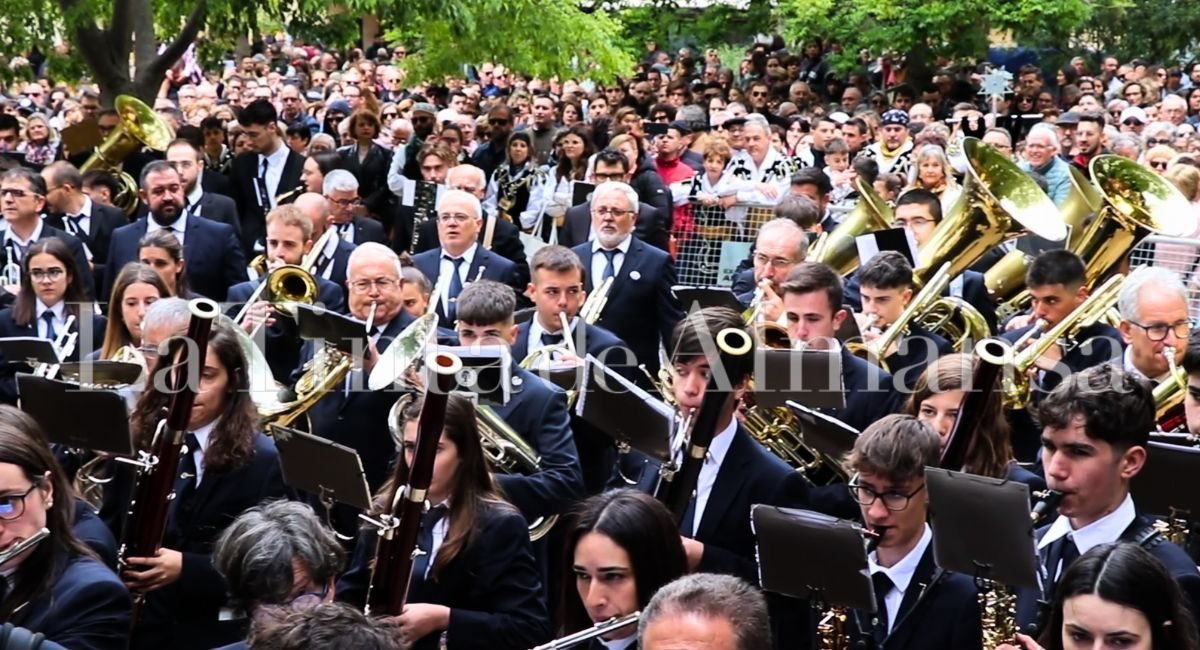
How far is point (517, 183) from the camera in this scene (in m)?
14.9

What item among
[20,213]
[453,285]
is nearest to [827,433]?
[453,285]

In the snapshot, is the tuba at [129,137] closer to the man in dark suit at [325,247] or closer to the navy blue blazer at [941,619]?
the man in dark suit at [325,247]

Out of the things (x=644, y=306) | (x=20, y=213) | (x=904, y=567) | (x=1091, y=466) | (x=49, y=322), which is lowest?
(x=644, y=306)

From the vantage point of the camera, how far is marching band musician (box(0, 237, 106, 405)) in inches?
344

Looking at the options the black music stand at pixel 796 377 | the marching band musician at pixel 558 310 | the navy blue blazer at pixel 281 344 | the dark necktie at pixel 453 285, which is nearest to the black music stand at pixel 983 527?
the black music stand at pixel 796 377

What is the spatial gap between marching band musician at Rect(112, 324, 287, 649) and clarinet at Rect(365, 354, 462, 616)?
776mm

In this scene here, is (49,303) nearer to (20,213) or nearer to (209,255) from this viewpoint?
(20,213)

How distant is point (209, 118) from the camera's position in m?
15.9

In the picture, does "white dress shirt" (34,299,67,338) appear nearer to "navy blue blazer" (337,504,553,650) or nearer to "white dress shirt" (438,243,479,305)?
"white dress shirt" (438,243,479,305)

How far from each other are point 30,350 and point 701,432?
3478 mm

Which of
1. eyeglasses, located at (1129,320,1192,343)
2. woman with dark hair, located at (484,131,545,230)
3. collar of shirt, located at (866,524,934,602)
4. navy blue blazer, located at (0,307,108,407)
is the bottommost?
woman with dark hair, located at (484,131,545,230)

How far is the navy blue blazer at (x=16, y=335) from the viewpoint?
794 centimetres

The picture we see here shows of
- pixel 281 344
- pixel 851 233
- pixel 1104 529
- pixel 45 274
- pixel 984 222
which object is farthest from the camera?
pixel 851 233

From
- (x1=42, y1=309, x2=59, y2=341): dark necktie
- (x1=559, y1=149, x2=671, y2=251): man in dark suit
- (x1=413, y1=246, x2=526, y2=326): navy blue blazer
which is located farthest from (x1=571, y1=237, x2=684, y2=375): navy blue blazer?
(x1=42, y1=309, x2=59, y2=341): dark necktie
